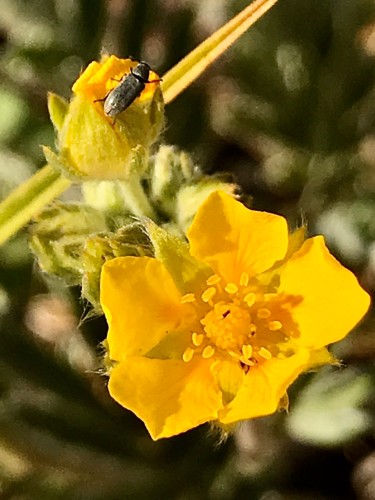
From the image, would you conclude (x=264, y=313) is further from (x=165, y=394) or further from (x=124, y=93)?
(x=124, y=93)

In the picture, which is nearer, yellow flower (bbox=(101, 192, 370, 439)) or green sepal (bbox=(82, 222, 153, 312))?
yellow flower (bbox=(101, 192, 370, 439))

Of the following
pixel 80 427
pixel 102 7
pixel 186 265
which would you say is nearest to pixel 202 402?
pixel 186 265

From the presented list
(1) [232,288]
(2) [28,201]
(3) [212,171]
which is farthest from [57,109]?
(3) [212,171]

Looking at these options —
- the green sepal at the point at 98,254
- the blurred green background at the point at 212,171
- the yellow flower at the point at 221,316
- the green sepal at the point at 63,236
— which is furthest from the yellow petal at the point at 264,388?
the blurred green background at the point at 212,171

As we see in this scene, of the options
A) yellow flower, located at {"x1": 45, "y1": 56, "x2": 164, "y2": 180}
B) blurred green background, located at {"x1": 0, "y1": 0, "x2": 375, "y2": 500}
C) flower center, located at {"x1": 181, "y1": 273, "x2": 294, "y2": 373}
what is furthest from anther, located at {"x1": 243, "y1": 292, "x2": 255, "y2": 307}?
blurred green background, located at {"x1": 0, "y1": 0, "x2": 375, "y2": 500}

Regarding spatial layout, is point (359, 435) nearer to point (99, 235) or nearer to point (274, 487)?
point (274, 487)

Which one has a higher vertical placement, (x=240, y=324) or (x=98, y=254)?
(x=98, y=254)

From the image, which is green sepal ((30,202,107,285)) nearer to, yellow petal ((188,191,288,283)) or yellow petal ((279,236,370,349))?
yellow petal ((188,191,288,283))
